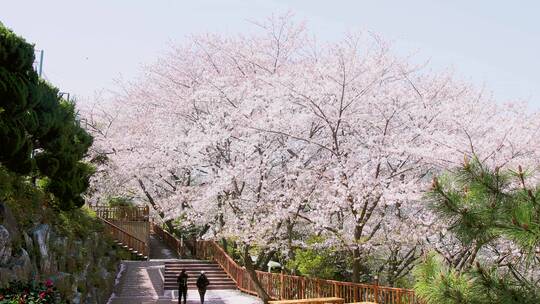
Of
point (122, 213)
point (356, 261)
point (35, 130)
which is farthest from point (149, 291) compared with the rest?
point (122, 213)

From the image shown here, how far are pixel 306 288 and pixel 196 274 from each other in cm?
869

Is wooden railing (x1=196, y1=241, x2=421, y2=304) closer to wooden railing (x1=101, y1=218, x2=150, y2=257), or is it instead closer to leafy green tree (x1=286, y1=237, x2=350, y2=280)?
leafy green tree (x1=286, y1=237, x2=350, y2=280)

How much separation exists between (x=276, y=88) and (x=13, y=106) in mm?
7472

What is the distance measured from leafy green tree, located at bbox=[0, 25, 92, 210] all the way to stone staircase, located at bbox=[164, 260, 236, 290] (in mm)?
7104

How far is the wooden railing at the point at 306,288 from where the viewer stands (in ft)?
42.0

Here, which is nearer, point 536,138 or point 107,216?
point 536,138

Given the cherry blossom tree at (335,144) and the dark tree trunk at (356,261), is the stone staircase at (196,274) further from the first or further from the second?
the dark tree trunk at (356,261)

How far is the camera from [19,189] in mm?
12516

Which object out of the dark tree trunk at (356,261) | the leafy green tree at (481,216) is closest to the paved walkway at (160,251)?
the dark tree trunk at (356,261)

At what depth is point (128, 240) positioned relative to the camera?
28406 mm

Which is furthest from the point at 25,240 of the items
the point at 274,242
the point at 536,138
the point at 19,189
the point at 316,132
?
the point at 536,138

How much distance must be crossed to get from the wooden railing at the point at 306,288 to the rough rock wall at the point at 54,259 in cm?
522

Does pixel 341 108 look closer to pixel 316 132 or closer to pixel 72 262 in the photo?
pixel 316 132

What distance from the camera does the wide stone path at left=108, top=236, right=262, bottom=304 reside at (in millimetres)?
19359
